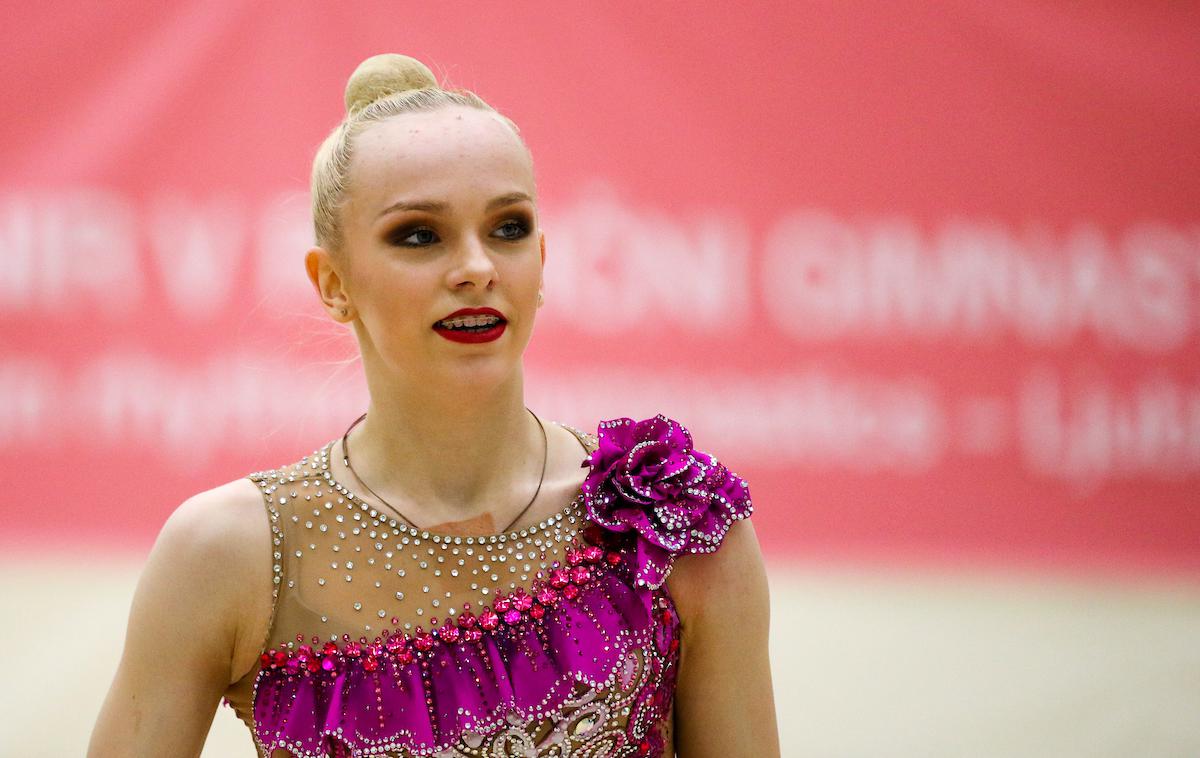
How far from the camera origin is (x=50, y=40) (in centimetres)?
219

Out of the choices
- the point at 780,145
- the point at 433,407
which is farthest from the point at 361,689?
the point at 780,145

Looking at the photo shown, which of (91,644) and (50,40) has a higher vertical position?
(50,40)

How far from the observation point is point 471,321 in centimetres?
128

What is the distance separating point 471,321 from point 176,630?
1.38 feet

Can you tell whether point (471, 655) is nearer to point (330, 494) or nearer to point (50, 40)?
point (330, 494)

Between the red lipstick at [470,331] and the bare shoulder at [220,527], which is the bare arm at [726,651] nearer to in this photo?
the red lipstick at [470,331]

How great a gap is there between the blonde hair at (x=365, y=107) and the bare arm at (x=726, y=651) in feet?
1.65

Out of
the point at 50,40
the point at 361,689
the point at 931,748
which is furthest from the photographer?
the point at 931,748

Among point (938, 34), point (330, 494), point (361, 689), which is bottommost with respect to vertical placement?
point (361, 689)

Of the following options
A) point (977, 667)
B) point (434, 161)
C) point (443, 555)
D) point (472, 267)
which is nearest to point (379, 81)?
point (434, 161)

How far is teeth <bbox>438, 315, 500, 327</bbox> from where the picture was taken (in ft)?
4.19

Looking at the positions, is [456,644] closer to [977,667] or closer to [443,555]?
[443,555]

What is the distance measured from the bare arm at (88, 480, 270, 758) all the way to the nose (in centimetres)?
34

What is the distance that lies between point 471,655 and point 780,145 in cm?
131
